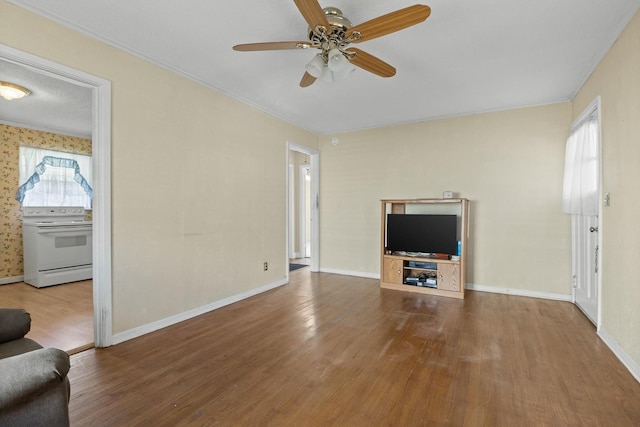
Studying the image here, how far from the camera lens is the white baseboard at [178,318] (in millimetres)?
2548

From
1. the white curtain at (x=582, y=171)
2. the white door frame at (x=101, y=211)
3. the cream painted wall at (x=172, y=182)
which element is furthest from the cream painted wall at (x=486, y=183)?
the white door frame at (x=101, y=211)

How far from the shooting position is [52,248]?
172 inches

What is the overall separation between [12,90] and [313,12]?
3.63 meters

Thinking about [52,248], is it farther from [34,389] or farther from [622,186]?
[622,186]

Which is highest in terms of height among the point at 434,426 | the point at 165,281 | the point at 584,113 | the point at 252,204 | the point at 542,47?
the point at 542,47

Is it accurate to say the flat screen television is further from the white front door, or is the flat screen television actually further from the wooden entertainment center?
the white front door

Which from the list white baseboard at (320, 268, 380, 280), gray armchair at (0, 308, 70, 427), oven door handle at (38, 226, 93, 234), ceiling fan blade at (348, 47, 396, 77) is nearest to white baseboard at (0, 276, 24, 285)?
oven door handle at (38, 226, 93, 234)

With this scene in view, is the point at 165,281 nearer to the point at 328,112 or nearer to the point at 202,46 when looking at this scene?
the point at 202,46

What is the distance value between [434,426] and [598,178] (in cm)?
265

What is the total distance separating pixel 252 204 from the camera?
3.94 metres

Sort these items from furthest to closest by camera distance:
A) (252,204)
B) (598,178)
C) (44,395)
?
(252,204)
(598,178)
(44,395)


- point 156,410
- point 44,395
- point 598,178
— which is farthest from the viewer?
point 598,178

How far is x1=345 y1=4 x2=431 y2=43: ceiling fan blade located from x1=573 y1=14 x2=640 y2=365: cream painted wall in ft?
5.38

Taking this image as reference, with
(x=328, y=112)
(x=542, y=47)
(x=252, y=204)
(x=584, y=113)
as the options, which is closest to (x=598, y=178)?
(x=584, y=113)
